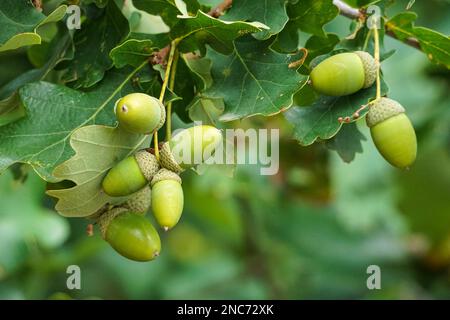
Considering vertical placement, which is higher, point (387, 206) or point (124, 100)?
point (387, 206)

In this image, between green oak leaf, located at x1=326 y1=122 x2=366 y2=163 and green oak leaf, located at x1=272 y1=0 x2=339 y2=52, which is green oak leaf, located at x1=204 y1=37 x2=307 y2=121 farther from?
green oak leaf, located at x1=326 y1=122 x2=366 y2=163

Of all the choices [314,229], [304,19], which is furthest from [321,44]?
[314,229]

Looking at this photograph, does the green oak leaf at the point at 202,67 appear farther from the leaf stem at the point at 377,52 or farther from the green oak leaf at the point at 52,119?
the leaf stem at the point at 377,52

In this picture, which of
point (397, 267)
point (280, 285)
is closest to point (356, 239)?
point (397, 267)

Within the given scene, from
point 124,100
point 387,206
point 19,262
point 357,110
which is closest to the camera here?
point 124,100

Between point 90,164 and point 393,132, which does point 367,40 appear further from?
point 90,164

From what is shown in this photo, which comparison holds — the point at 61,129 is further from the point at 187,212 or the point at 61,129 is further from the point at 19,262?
the point at 187,212
